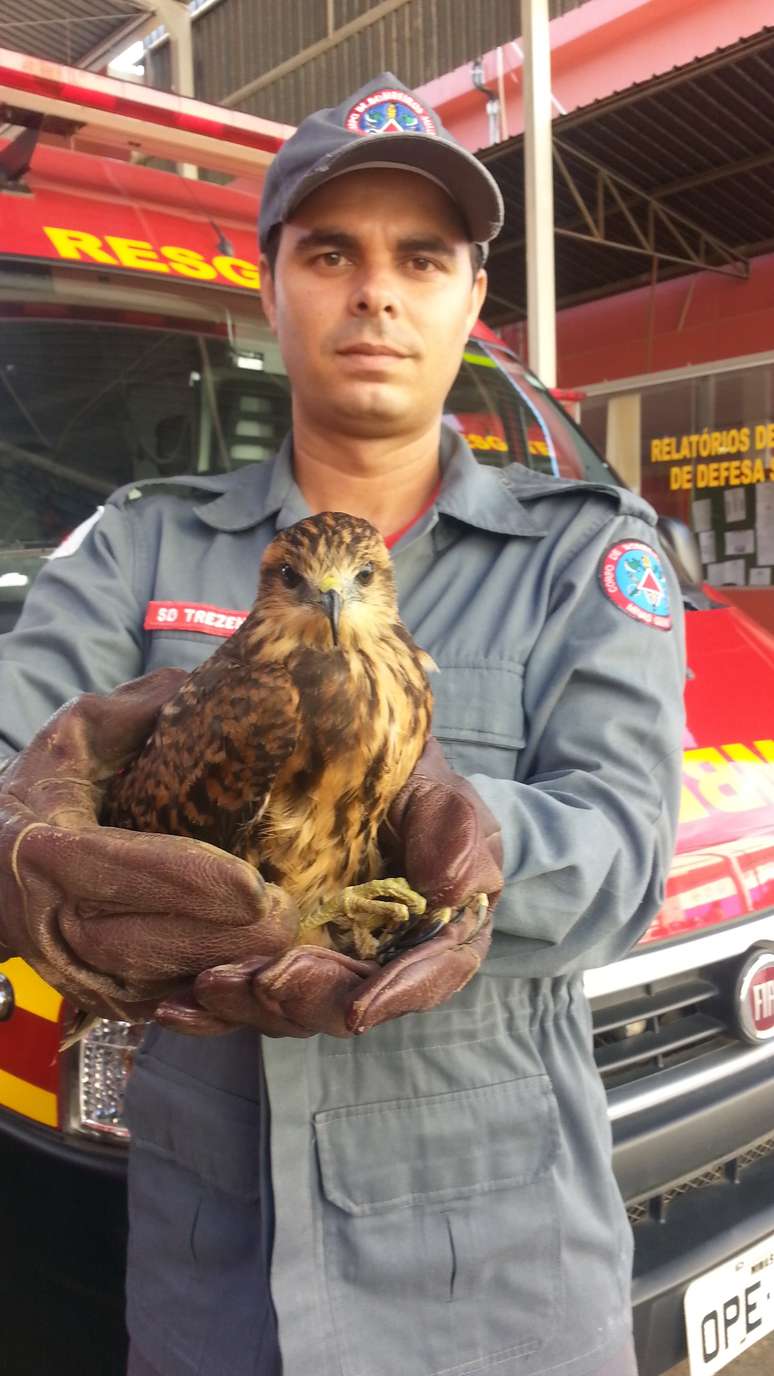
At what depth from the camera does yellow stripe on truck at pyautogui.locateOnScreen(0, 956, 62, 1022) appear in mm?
1811

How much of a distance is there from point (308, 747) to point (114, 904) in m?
0.27

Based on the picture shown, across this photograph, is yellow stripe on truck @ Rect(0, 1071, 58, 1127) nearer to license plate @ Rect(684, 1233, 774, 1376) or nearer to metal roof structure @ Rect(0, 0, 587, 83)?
license plate @ Rect(684, 1233, 774, 1376)

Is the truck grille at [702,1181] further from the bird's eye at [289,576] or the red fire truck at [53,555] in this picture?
the bird's eye at [289,576]

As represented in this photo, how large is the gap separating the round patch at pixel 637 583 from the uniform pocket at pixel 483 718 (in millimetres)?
167

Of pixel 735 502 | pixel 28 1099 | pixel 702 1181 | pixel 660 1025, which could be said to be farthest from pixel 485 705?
pixel 735 502

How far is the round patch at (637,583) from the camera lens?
1570 millimetres

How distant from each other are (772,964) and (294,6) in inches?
388

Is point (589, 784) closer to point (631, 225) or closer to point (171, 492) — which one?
point (171, 492)

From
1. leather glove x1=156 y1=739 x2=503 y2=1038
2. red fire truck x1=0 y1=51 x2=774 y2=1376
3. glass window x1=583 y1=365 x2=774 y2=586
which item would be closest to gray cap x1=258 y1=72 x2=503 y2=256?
leather glove x1=156 y1=739 x2=503 y2=1038

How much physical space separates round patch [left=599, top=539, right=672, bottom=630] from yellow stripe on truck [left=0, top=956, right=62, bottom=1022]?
3.39 feet

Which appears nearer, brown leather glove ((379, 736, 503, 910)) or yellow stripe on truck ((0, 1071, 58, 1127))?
brown leather glove ((379, 736, 503, 910))

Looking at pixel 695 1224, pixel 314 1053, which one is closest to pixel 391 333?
pixel 314 1053

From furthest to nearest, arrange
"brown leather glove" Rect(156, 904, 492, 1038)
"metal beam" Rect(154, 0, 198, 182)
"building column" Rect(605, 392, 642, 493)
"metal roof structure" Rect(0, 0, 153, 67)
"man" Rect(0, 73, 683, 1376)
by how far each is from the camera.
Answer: "building column" Rect(605, 392, 642, 493)
"metal roof structure" Rect(0, 0, 153, 67)
"metal beam" Rect(154, 0, 198, 182)
"man" Rect(0, 73, 683, 1376)
"brown leather glove" Rect(156, 904, 492, 1038)

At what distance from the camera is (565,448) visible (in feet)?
12.6
